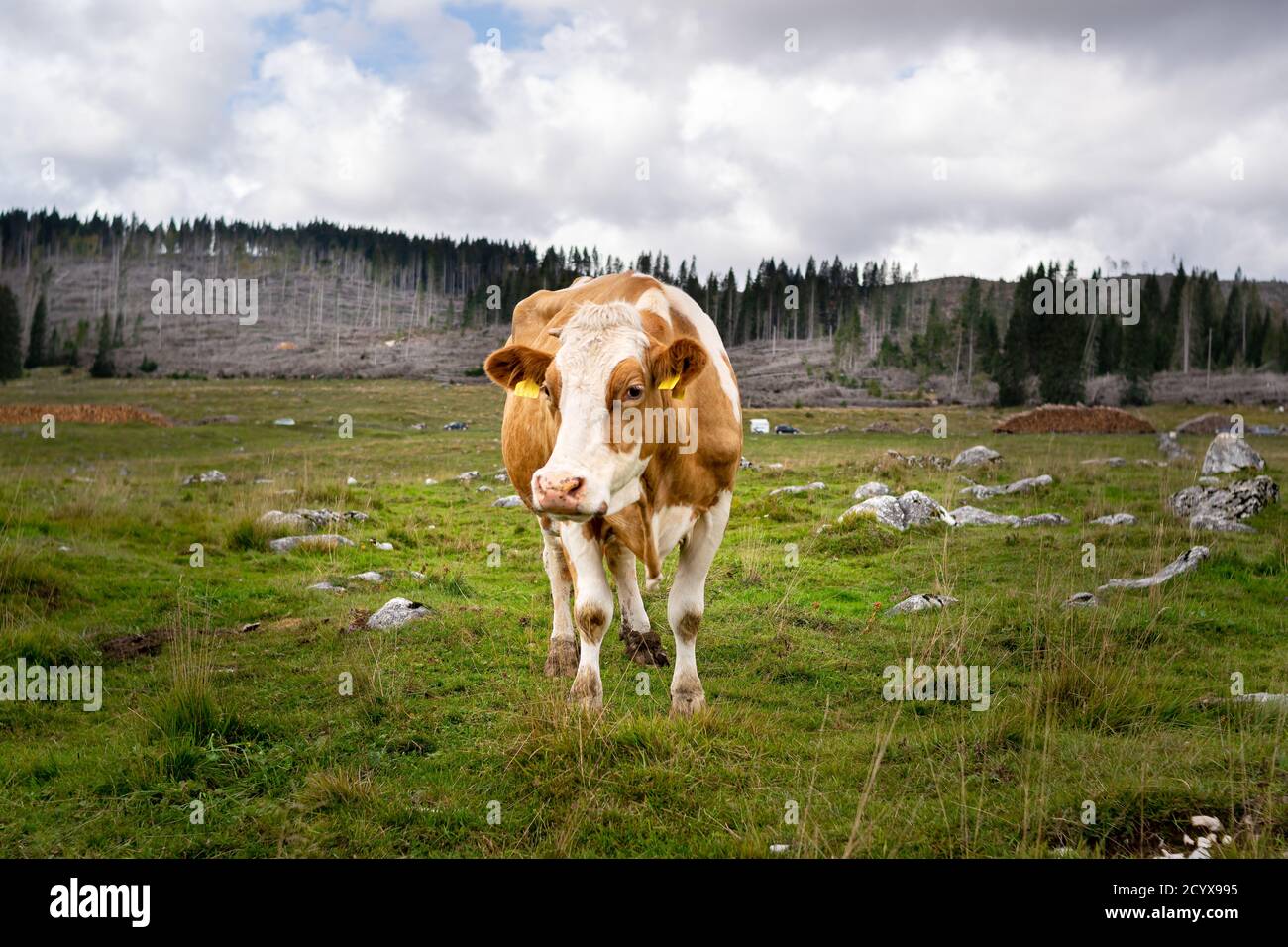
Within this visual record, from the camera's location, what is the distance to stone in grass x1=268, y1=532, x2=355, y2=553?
502 inches

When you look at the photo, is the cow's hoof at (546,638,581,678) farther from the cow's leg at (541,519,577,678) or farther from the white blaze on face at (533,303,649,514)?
the white blaze on face at (533,303,649,514)

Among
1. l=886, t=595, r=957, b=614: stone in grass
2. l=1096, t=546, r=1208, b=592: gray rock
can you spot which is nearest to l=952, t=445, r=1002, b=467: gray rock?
l=1096, t=546, r=1208, b=592: gray rock

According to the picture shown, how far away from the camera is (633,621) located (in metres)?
7.88

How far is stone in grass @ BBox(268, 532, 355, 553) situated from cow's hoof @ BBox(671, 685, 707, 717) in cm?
814

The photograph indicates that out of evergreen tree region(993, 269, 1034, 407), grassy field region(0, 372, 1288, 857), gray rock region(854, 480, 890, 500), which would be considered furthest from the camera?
evergreen tree region(993, 269, 1034, 407)

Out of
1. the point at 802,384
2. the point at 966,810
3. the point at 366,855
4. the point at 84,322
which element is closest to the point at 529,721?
the point at 366,855

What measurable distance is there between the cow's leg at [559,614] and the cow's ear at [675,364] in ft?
8.75

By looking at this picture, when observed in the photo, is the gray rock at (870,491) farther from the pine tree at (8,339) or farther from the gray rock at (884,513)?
the pine tree at (8,339)

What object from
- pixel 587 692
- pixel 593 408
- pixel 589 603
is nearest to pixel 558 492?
pixel 593 408

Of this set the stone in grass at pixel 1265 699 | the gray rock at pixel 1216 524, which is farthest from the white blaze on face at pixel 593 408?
the gray rock at pixel 1216 524

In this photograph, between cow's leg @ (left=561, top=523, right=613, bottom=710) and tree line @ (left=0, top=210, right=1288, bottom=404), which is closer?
cow's leg @ (left=561, top=523, right=613, bottom=710)

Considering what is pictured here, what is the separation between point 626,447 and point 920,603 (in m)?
5.15

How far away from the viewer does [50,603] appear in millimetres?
9281

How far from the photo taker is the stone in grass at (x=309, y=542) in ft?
41.8
